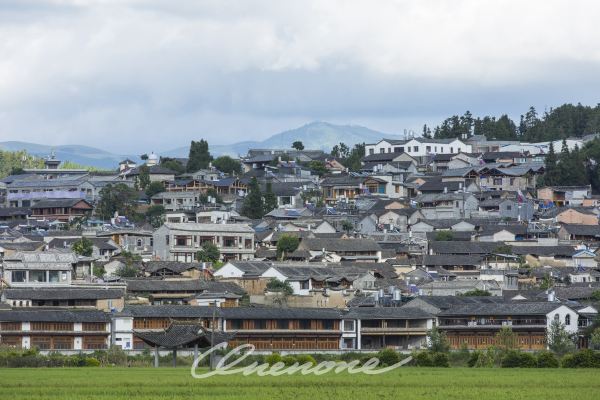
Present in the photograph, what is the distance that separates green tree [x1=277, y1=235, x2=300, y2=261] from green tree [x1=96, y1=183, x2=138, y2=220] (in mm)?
24004

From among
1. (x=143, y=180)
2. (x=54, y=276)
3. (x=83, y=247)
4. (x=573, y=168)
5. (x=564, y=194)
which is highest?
(x=573, y=168)

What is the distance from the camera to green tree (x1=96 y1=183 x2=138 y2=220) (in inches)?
4835

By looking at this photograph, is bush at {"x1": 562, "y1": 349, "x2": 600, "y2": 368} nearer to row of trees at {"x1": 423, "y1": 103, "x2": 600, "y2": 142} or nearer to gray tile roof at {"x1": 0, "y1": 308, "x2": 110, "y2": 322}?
gray tile roof at {"x1": 0, "y1": 308, "x2": 110, "y2": 322}

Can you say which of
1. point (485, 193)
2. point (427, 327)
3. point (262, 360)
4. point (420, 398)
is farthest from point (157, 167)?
point (420, 398)

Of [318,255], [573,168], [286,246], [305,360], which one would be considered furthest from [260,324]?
[573,168]

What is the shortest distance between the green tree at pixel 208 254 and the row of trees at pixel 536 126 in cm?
6426

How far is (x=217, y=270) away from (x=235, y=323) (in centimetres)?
1881

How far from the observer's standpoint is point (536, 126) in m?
168

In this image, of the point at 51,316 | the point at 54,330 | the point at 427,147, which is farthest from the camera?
the point at 427,147

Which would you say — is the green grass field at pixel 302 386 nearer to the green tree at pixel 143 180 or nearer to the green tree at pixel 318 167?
the green tree at pixel 143 180

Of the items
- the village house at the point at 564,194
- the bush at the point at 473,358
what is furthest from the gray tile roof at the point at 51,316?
the village house at the point at 564,194

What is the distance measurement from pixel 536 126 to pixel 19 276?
92.9 metres

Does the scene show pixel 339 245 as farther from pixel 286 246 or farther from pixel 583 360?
pixel 583 360

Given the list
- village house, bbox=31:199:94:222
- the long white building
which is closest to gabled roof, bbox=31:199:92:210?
village house, bbox=31:199:94:222
